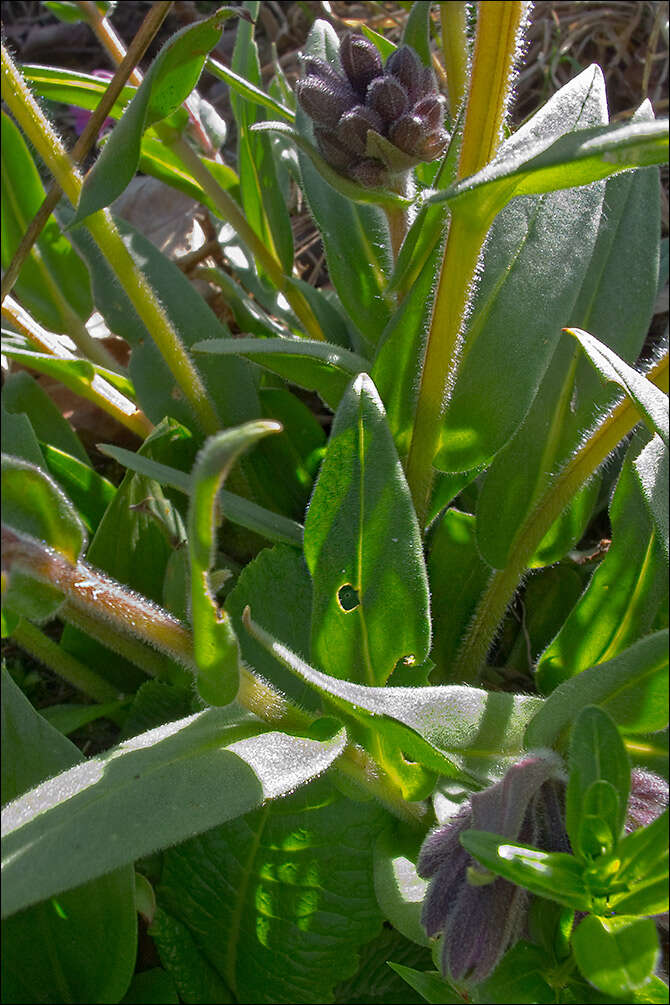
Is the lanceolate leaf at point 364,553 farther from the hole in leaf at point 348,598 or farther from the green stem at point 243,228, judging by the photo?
the green stem at point 243,228

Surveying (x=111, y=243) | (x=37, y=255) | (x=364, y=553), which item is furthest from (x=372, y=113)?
(x=37, y=255)

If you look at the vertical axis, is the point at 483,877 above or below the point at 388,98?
below

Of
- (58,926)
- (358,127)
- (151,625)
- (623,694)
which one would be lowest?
(58,926)

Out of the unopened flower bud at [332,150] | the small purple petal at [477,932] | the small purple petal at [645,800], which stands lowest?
the small purple petal at [477,932]

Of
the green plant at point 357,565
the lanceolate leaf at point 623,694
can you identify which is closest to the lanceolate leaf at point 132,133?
the green plant at point 357,565

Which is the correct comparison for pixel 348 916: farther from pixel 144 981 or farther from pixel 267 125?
pixel 267 125

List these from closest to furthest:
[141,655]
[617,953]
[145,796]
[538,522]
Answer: [617,953]
[145,796]
[538,522]
[141,655]

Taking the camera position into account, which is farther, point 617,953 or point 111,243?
point 111,243

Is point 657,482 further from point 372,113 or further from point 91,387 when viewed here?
point 91,387
